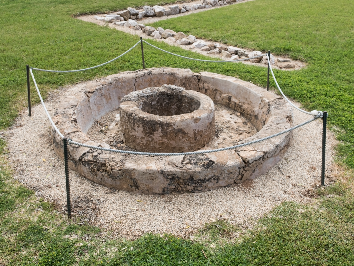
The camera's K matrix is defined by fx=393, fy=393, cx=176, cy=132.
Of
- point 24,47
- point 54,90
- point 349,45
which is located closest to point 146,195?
point 54,90

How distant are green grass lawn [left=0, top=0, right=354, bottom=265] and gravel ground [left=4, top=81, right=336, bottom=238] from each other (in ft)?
0.68

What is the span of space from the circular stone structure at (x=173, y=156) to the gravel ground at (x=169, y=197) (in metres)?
0.16

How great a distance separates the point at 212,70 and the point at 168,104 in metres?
3.14

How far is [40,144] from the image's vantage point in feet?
25.0

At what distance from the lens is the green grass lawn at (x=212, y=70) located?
16.2 feet

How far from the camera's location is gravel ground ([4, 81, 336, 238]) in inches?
219

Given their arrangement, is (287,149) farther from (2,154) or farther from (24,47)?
(24,47)

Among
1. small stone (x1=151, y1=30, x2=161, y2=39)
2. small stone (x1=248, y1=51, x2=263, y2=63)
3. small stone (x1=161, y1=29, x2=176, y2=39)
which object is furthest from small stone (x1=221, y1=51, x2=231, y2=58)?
small stone (x1=151, y1=30, x2=161, y2=39)

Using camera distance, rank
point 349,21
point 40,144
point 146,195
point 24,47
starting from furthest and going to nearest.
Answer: point 349,21
point 24,47
point 40,144
point 146,195

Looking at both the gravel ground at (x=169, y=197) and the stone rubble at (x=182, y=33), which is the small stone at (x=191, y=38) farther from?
the gravel ground at (x=169, y=197)

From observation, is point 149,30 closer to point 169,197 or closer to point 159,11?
point 159,11

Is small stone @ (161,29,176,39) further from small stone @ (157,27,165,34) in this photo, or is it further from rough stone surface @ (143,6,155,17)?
rough stone surface @ (143,6,155,17)

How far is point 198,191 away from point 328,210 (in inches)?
75.5

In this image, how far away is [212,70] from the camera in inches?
432
